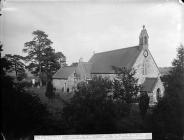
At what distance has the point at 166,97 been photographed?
229 cm

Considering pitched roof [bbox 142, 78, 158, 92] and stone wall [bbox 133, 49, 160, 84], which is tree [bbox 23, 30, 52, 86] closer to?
stone wall [bbox 133, 49, 160, 84]

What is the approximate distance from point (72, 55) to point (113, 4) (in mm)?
587

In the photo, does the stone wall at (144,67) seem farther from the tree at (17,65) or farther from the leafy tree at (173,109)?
the tree at (17,65)

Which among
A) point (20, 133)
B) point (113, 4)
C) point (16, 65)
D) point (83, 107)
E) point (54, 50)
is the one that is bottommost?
point (20, 133)

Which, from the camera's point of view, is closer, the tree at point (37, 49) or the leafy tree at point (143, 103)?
the tree at point (37, 49)

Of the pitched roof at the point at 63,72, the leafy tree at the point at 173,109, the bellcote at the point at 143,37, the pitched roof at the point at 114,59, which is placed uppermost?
the bellcote at the point at 143,37

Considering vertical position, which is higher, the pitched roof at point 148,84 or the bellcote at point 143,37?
the bellcote at point 143,37

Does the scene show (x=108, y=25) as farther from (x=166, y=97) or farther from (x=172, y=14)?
(x=166, y=97)

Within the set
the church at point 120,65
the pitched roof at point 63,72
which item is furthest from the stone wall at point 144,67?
the pitched roof at point 63,72

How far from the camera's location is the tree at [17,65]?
2.08 meters

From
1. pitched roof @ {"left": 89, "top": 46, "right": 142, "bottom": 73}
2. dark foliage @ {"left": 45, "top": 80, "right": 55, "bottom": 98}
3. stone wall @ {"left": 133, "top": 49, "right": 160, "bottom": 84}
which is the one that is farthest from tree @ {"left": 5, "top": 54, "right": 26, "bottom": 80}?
stone wall @ {"left": 133, "top": 49, "right": 160, "bottom": 84}

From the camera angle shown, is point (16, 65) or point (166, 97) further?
point (166, 97)

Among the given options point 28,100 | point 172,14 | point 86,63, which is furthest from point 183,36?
point 28,100

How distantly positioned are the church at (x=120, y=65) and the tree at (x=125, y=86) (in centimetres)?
5
